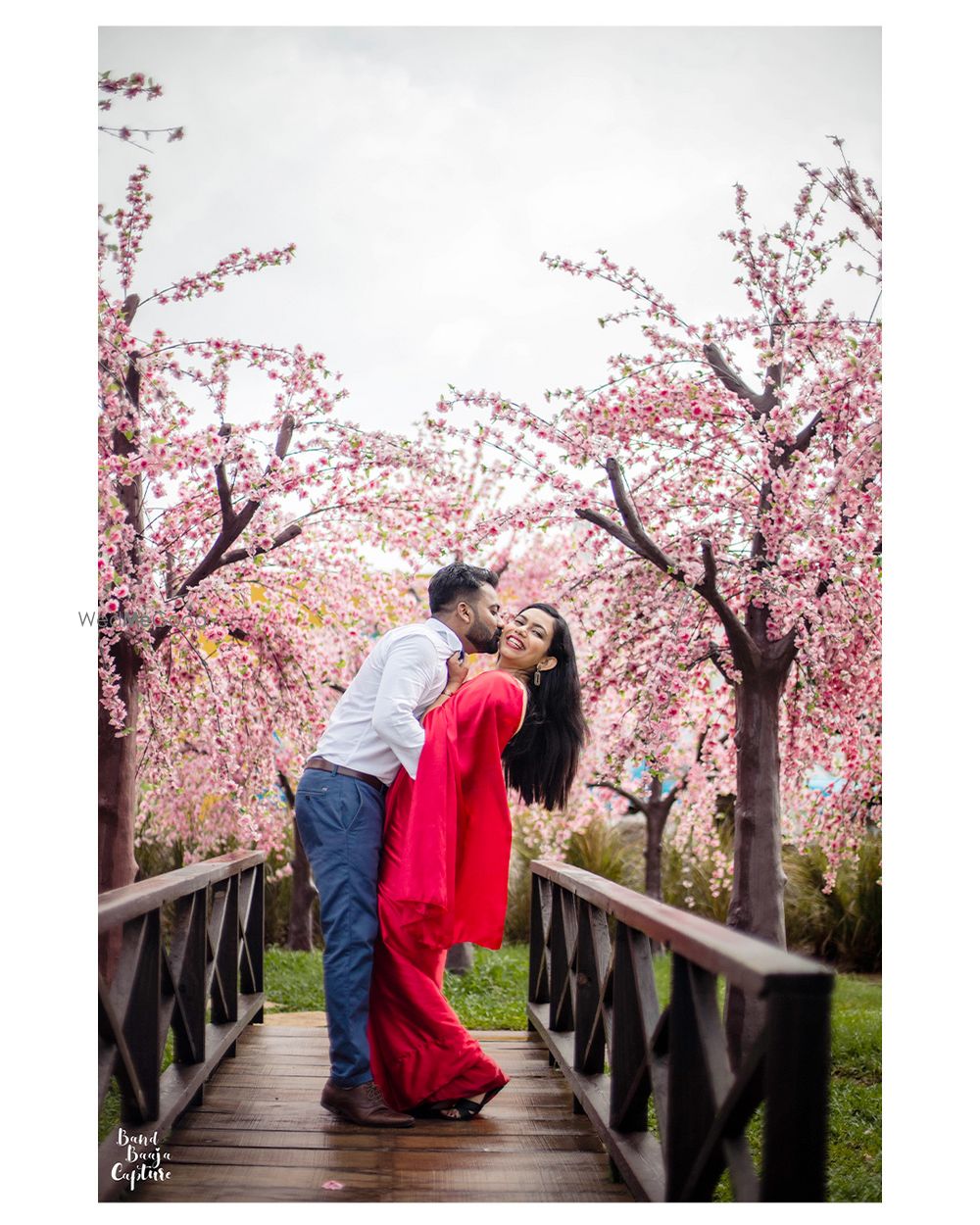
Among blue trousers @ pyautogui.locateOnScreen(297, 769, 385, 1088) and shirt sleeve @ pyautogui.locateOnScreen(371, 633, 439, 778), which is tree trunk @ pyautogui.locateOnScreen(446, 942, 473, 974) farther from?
shirt sleeve @ pyautogui.locateOnScreen(371, 633, 439, 778)

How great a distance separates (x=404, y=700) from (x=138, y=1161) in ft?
3.63

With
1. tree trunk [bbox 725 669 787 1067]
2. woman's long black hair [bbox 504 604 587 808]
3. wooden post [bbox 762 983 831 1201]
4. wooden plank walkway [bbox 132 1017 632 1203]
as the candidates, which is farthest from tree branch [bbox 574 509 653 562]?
wooden post [bbox 762 983 831 1201]

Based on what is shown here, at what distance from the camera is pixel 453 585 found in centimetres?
275

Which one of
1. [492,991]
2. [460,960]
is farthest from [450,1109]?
[460,960]

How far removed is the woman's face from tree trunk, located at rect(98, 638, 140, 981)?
1669 millimetres

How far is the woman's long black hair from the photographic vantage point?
284cm

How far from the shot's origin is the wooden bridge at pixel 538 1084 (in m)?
1.42

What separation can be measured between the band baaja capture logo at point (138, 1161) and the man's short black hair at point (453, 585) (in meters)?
1.37

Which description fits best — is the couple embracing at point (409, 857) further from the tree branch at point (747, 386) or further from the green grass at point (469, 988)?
the green grass at point (469, 988)

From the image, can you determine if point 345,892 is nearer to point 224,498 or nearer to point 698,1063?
point 698,1063

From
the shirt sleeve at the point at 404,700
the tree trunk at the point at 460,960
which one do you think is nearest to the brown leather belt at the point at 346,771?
the shirt sleeve at the point at 404,700
